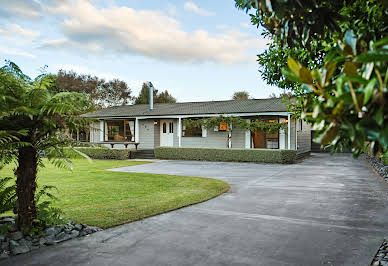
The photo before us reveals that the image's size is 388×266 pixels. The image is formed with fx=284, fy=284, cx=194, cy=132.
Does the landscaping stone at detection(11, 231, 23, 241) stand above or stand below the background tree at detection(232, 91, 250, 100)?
below

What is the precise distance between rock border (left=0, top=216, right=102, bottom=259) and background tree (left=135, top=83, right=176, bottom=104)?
39.0m

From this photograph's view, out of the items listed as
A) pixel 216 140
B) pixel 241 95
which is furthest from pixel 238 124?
pixel 241 95

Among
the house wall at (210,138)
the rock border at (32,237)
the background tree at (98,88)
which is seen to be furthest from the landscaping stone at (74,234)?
the background tree at (98,88)

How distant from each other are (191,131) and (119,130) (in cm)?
642

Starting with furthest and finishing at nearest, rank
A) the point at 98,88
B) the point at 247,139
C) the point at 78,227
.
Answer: the point at 98,88, the point at 247,139, the point at 78,227

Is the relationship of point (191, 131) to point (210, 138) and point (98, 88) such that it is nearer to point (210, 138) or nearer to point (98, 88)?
point (210, 138)

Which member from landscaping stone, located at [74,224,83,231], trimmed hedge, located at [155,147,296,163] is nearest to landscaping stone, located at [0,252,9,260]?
landscaping stone, located at [74,224,83,231]

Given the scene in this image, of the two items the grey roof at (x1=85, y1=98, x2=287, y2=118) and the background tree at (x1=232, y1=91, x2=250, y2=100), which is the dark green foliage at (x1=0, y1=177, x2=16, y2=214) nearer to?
the grey roof at (x1=85, y1=98, x2=287, y2=118)

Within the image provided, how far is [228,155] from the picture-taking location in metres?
16.0

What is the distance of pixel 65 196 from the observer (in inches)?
266

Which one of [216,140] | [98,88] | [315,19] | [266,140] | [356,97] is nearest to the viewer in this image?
[356,97]

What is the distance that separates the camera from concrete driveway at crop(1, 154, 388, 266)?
3.29 meters

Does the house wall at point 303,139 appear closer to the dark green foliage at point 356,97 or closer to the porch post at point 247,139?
the porch post at point 247,139

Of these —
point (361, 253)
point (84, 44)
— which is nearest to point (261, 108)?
point (84, 44)
